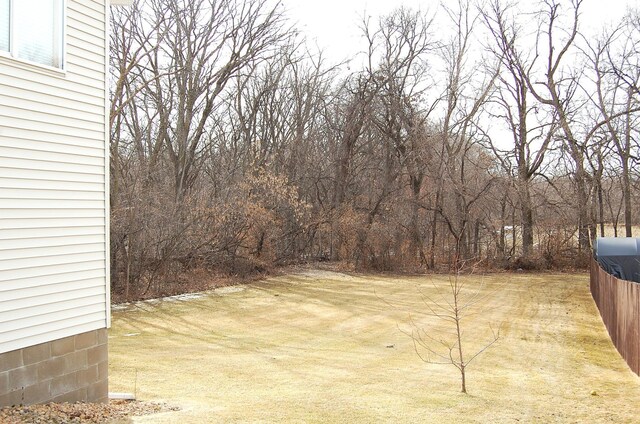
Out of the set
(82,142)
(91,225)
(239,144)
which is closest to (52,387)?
(91,225)

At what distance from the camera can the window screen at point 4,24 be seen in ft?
19.4

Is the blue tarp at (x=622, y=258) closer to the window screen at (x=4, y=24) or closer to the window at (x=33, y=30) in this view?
the window at (x=33, y=30)

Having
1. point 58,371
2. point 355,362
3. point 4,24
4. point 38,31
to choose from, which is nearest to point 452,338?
point 355,362

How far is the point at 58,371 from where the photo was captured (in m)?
6.56

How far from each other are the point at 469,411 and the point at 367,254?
60.6 feet

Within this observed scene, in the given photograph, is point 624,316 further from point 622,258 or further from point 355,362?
point 622,258

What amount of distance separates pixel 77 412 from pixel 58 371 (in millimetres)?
594

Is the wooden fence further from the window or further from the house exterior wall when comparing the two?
the window

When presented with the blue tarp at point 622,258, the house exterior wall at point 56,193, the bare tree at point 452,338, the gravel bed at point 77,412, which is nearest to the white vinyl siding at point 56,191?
the house exterior wall at point 56,193

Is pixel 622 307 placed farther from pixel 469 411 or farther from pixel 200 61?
pixel 200 61

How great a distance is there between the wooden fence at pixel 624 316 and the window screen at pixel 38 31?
8357 millimetres

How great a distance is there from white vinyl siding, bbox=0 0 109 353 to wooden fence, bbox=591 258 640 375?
24.7 ft

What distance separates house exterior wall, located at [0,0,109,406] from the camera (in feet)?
19.5

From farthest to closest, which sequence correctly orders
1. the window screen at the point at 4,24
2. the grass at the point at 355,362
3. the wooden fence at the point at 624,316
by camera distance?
the wooden fence at the point at 624,316, the grass at the point at 355,362, the window screen at the point at 4,24
